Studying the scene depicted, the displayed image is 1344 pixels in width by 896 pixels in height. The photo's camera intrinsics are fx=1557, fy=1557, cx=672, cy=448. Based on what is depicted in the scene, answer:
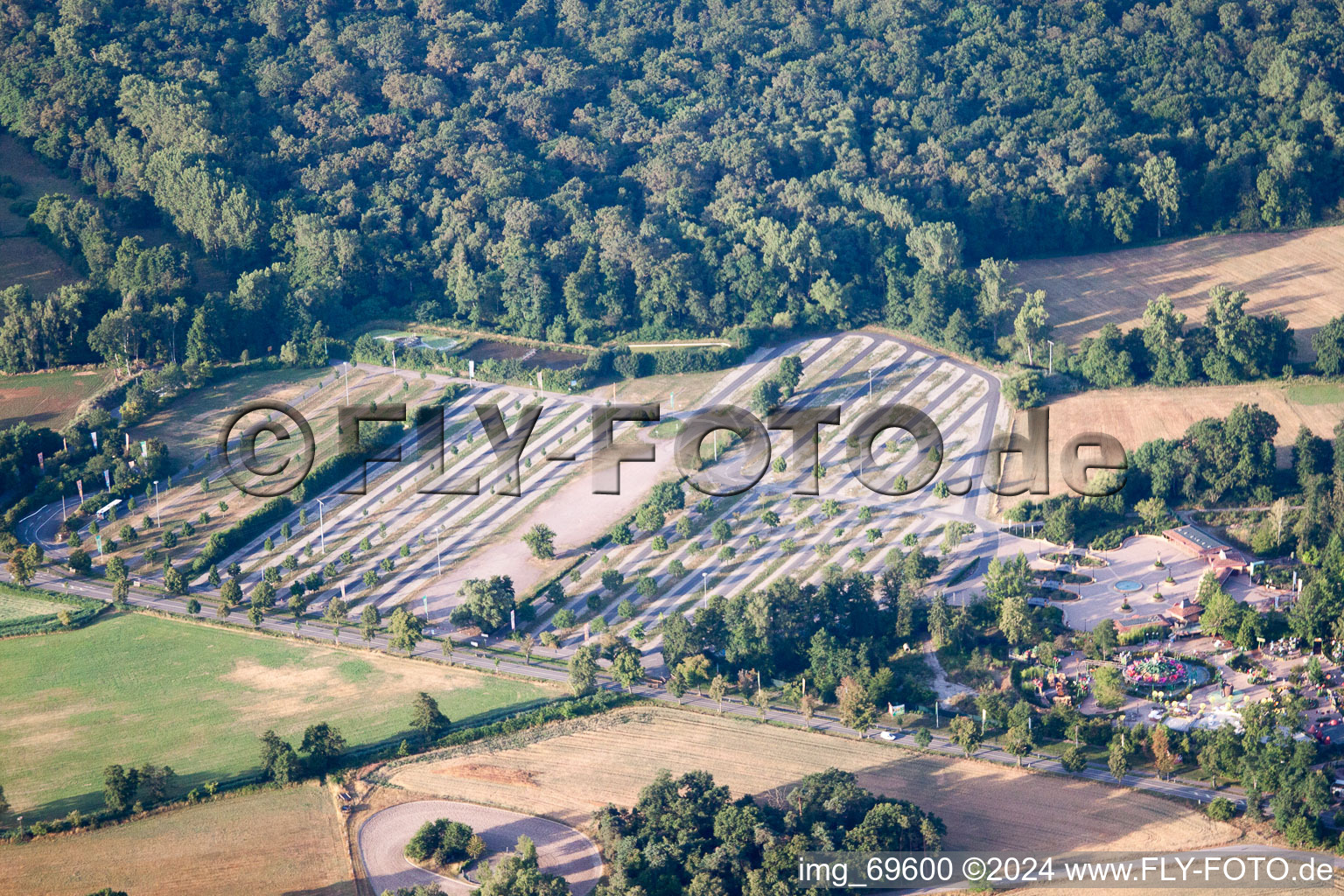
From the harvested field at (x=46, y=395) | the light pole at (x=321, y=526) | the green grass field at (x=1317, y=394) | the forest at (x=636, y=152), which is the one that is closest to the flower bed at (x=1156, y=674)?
the green grass field at (x=1317, y=394)

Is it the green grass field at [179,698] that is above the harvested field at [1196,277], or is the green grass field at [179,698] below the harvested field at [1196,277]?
below

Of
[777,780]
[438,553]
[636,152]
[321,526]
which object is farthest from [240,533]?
[636,152]

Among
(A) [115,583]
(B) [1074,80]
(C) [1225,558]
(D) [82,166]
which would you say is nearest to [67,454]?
(A) [115,583]

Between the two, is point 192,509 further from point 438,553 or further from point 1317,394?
point 1317,394

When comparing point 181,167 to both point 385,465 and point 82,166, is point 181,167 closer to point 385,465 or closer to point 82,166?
point 82,166

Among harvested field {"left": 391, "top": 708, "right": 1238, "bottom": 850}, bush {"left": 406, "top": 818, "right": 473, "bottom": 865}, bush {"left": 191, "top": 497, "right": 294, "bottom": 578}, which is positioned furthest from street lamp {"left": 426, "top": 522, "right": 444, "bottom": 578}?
bush {"left": 406, "top": 818, "right": 473, "bottom": 865}

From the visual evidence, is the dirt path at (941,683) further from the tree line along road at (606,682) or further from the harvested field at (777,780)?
the harvested field at (777,780)

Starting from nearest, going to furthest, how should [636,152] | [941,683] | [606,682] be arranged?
1. [941,683]
2. [606,682]
3. [636,152]
